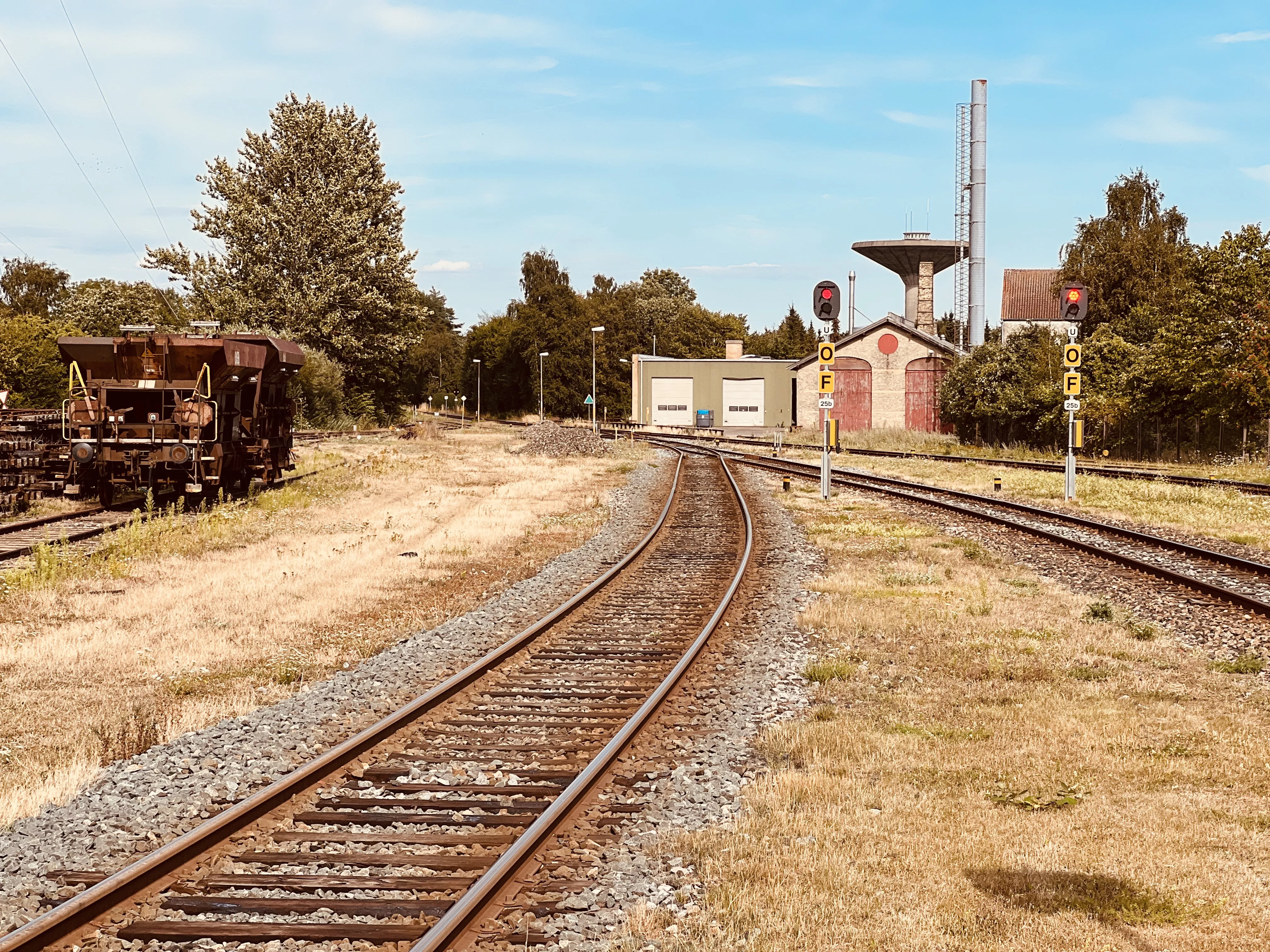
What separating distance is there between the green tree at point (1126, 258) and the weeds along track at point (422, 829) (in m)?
47.4

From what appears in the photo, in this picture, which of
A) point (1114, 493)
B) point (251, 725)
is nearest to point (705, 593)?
point (251, 725)

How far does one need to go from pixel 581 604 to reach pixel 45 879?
7855 mm

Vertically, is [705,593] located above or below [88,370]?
below

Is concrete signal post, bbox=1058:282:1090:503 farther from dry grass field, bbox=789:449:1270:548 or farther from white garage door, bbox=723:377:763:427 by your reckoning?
white garage door, bbox=723:377:763:427

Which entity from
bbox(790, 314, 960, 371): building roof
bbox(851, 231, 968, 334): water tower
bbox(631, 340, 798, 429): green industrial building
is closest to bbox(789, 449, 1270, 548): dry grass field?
bbox(790, 314, 960, 371): building roof

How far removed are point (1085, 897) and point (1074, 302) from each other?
19.7 meters

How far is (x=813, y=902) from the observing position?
5.11 metres

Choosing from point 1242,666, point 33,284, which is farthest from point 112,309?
point 1242,666

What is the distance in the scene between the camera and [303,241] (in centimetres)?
5400

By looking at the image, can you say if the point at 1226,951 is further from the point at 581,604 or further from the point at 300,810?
the point at 581,604

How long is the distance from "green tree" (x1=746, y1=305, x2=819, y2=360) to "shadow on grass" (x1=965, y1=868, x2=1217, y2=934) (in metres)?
109

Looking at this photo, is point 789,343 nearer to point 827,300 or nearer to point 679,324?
point 679,324

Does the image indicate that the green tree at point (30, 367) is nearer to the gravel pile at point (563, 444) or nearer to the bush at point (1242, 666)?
the gravel pile at point (563, 444)

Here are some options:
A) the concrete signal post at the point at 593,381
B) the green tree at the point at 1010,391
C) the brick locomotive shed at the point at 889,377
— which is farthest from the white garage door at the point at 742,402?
the green tree at the point at 1010,391
